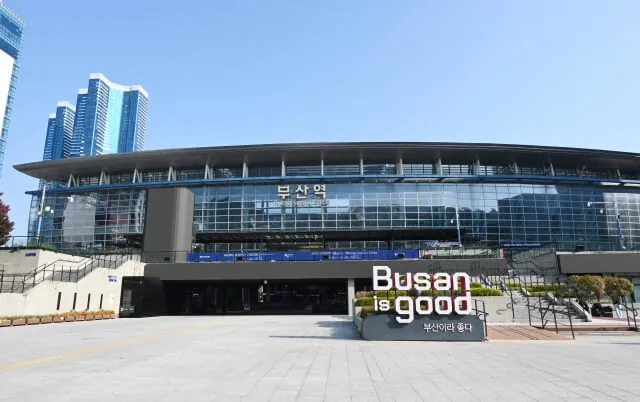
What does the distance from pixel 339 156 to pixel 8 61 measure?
107 metres

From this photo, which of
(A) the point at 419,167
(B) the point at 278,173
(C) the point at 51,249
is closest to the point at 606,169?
(A) the point at 419,167

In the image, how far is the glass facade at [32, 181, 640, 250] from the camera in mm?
57469

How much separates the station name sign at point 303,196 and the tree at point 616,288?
34.4 meters

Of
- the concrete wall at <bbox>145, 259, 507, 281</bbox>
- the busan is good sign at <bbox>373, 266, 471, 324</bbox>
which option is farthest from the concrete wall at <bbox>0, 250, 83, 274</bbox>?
the busan is good sign at <bbox>373, 266, 471, 324</bbox>

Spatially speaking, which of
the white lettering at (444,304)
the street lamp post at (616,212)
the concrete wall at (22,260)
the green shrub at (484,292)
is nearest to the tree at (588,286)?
the green shrub at (484,292)

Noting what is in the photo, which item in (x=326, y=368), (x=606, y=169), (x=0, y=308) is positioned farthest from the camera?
(x=606, y=169)

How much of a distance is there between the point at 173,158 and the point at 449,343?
171 ft

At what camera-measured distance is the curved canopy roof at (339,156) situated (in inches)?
2243

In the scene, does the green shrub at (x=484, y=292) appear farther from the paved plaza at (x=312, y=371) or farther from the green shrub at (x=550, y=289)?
the paved plaza at (x=312, y=371)

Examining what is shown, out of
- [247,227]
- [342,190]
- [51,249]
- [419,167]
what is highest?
[419,167]

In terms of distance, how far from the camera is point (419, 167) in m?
62.6

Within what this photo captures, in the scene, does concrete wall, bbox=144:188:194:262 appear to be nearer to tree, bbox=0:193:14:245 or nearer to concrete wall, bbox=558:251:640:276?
tree, bbox=0:193:14:245

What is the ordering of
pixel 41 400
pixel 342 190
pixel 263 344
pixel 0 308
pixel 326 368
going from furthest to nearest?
pixel 342 190 → pixel 0 308 → pixel 263 344 → pixel 326 368 → pixel 41 400

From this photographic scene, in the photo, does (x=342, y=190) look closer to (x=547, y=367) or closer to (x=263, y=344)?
(x=263, y=344)
